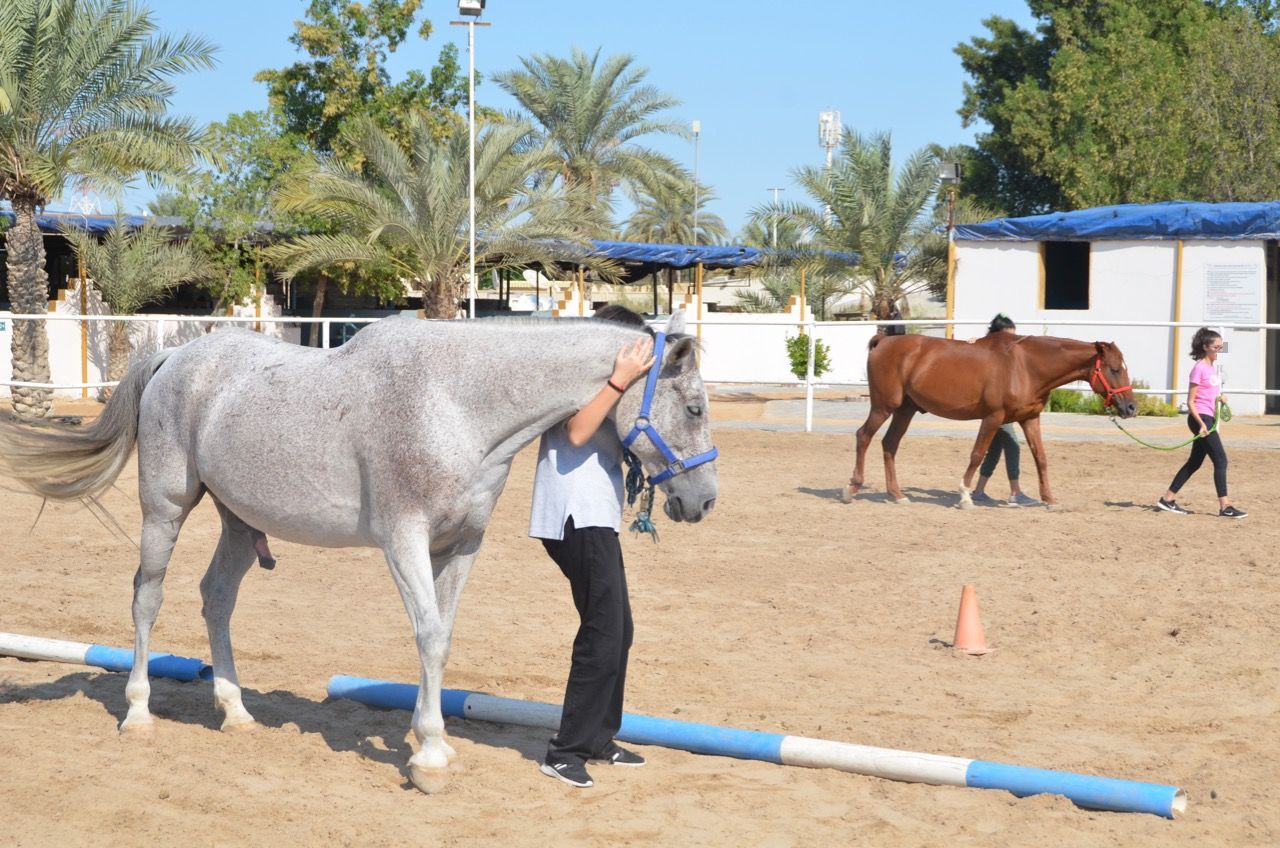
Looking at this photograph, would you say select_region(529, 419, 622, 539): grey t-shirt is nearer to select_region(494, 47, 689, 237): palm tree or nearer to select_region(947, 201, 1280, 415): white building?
select_region(947, 201, 1280, 415): white building

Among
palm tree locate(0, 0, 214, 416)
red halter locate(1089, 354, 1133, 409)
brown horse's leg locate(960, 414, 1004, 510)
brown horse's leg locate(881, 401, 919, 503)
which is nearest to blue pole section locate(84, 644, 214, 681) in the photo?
brown horse's leg locate(960, 414, 1004, 510)

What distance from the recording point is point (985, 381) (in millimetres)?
12023

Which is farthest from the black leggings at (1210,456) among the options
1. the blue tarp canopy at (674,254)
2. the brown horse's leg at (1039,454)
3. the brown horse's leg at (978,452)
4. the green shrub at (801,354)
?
the blue tarp canopy at (674,254)

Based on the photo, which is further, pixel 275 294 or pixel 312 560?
pixel 275 294

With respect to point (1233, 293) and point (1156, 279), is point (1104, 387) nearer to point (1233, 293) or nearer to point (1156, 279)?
point (1233, 293)

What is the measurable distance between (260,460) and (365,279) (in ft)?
79.3

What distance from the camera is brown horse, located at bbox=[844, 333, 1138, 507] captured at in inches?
464

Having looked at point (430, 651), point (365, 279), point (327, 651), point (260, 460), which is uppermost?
point (365, 279)

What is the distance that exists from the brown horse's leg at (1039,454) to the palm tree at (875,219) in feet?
54.5

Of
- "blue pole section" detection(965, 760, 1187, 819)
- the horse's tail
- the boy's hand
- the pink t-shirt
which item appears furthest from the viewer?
the pink t-shirt

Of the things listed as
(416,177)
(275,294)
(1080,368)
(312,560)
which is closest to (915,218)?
(416,177)

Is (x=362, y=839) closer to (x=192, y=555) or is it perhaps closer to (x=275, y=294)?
(x=192, y=555)

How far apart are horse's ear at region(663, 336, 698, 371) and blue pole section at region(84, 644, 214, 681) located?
112 inches

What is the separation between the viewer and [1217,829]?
422 cm
